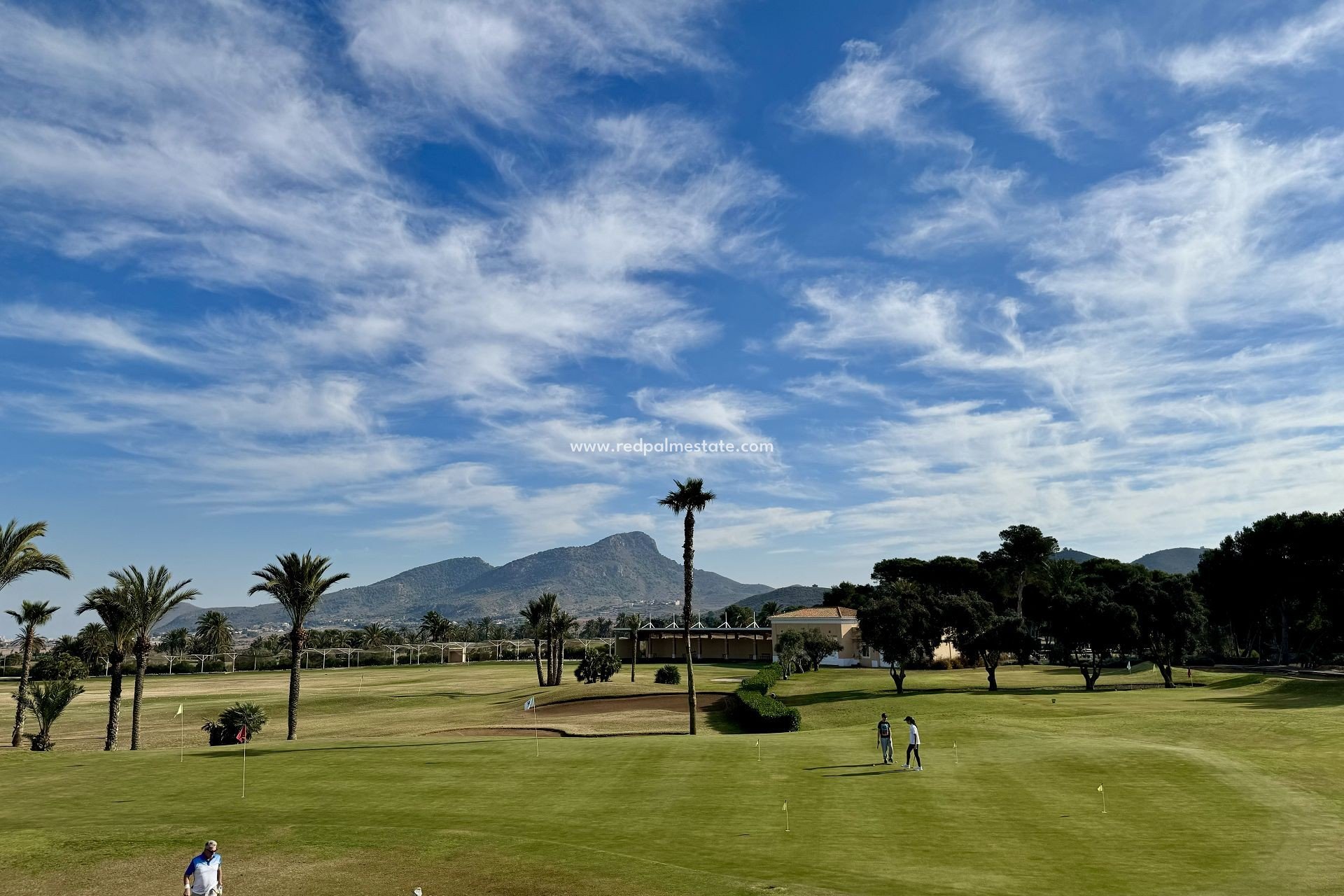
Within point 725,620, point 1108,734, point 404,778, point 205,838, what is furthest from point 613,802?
point 725,620

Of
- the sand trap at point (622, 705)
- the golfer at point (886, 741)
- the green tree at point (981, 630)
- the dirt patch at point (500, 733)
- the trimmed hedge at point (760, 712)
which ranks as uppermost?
Answer: the green tree at point (981, 630)

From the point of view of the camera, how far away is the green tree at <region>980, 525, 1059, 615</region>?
140 metres

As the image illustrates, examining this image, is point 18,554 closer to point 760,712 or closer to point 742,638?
point 760,712

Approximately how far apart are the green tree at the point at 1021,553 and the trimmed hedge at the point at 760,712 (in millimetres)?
91819

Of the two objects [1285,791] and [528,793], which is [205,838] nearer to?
[528,793]

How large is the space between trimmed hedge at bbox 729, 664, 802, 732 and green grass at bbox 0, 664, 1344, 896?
221 inches

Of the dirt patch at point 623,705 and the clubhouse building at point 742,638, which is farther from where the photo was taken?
the clubhouse building at point 742,638

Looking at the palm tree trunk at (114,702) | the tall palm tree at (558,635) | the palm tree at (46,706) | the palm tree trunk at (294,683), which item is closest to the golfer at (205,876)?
the palm tree trunk at (294,683)

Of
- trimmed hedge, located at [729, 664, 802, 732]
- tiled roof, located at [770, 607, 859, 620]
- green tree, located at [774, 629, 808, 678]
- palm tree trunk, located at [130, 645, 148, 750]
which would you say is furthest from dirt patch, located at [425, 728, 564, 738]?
tiled roof, located at [770, 607, 859, 620]

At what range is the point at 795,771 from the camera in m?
30.0

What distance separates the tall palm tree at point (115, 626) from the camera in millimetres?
51094

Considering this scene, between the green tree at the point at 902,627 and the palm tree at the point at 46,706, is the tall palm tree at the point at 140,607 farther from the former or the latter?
the green tree at the point at 902,627

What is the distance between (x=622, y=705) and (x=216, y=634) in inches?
5509

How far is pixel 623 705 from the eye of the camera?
68.7 m
